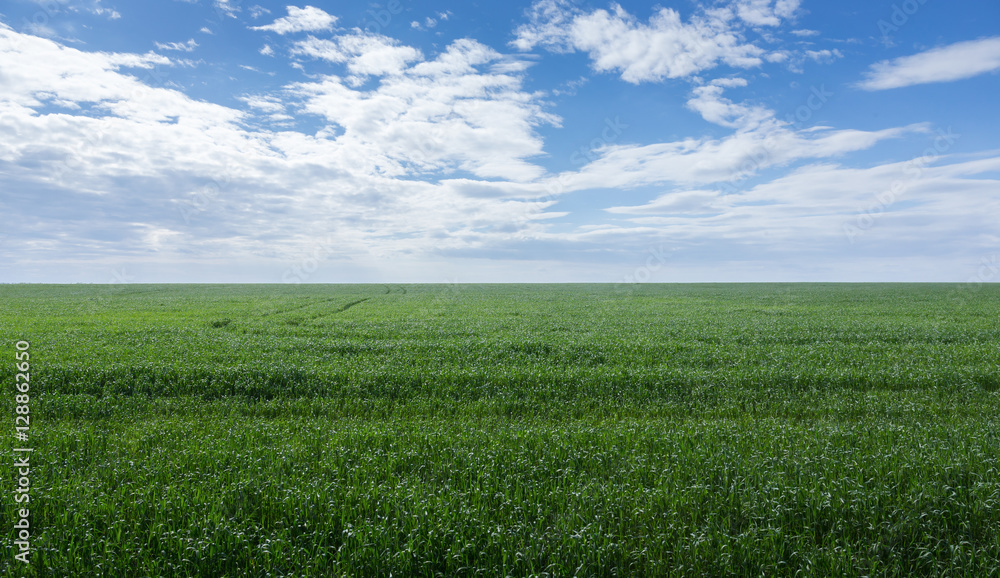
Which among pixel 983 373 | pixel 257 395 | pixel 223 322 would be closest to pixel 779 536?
pixel 257 395

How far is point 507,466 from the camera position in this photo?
305 inches

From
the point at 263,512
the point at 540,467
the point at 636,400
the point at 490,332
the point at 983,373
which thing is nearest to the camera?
the point at 263,512

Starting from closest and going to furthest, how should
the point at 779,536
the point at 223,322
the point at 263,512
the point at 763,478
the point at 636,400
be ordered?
the point at 779,536
the point at 263,512
the point at 763,478
the point at 636,400
the point at 223,322

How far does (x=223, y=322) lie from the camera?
97.7 feet

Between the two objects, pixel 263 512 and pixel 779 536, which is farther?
pixel 263 512

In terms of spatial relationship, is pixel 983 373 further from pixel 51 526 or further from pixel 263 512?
pixel 51 526

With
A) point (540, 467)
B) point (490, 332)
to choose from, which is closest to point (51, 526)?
point (540, 467)

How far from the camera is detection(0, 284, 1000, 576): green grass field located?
555 centimetres

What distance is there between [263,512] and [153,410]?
7521 mm

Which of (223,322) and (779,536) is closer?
(779,536)

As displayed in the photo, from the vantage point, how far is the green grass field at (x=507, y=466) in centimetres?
555

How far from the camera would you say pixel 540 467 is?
7.66 metres

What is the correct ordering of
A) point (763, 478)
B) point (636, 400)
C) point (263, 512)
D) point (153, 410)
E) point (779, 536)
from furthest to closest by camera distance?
point (636, 400) → point (153, 410) → point (763, 478) → point (263, 512) → point (779, 536)

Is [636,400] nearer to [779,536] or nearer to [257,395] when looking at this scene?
[779,536]
